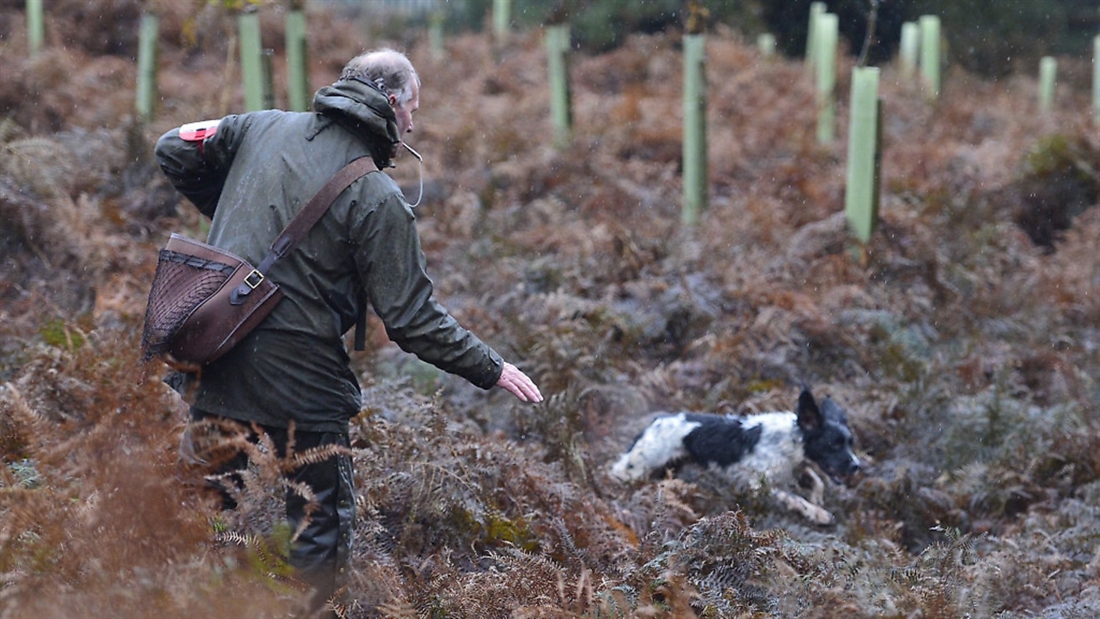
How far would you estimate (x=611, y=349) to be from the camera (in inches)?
305

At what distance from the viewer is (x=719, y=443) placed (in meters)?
6.35

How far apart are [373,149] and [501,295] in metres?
4.37

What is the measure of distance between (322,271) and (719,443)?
3195mm

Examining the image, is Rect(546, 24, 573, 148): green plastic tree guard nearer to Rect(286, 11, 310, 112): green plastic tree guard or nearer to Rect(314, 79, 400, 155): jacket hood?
Rect(286, 11, 310, 112): green plastic tree guard

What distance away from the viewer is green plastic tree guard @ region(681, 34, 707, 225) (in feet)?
33.3

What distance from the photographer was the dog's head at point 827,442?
6.28 metres

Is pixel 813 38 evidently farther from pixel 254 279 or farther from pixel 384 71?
pixel 254 279

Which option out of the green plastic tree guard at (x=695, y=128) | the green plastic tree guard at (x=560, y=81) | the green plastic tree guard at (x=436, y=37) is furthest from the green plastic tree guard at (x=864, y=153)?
the green plastic tree guard at (x=436, y=37)

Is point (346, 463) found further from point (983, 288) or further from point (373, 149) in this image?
point (983, 288)

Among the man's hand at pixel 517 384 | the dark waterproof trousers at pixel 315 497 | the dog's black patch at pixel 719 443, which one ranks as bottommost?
the dog's black patch at pixel 719 443

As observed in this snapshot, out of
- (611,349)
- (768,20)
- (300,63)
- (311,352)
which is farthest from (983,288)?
(768,20)

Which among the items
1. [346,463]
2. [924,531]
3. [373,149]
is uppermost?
[373,149]

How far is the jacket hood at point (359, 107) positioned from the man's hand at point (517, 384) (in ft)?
3.46

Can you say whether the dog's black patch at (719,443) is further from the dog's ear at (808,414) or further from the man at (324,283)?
the man at (324,283)
